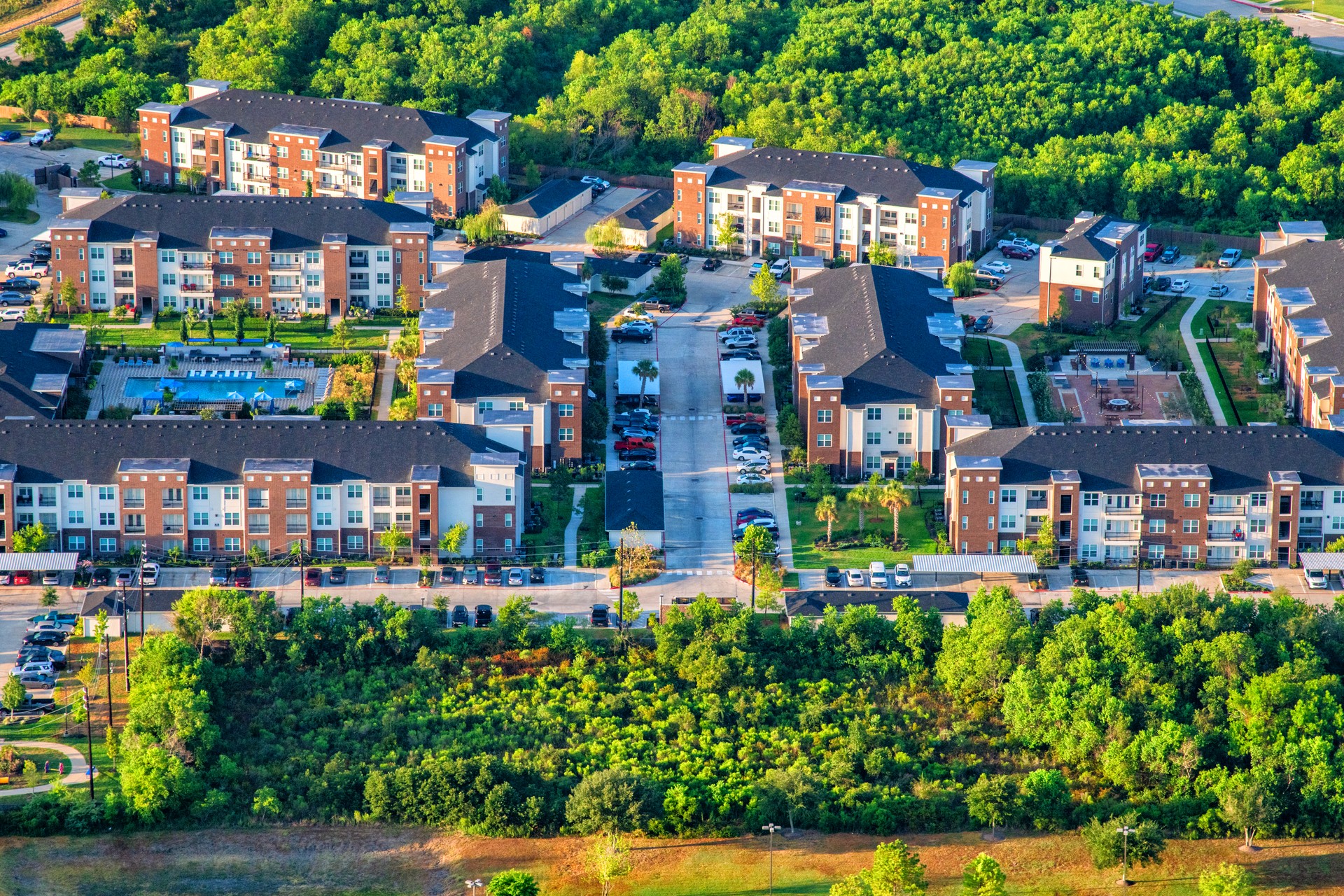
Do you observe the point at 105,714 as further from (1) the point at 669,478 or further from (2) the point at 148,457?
(1) the point at 669,478

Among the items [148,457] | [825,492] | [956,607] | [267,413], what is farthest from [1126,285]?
[148,457]

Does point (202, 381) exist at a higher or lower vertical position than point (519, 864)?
higher

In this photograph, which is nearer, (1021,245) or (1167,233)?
(1021,245)

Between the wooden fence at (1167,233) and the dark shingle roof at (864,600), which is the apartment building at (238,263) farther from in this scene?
the dark shingle roof at (864,600)

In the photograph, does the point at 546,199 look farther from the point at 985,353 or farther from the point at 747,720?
the point at 747,720

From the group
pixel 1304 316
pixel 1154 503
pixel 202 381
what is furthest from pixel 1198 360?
pixel 202 381

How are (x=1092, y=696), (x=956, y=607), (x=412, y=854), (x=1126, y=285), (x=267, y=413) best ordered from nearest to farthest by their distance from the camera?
(x=412, y=854), (x=1092, y=696), (x=956, y=607), (x=267, y=413), (x=1126, y=285)

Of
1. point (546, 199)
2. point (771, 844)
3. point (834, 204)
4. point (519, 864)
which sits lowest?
point (519, 864)
